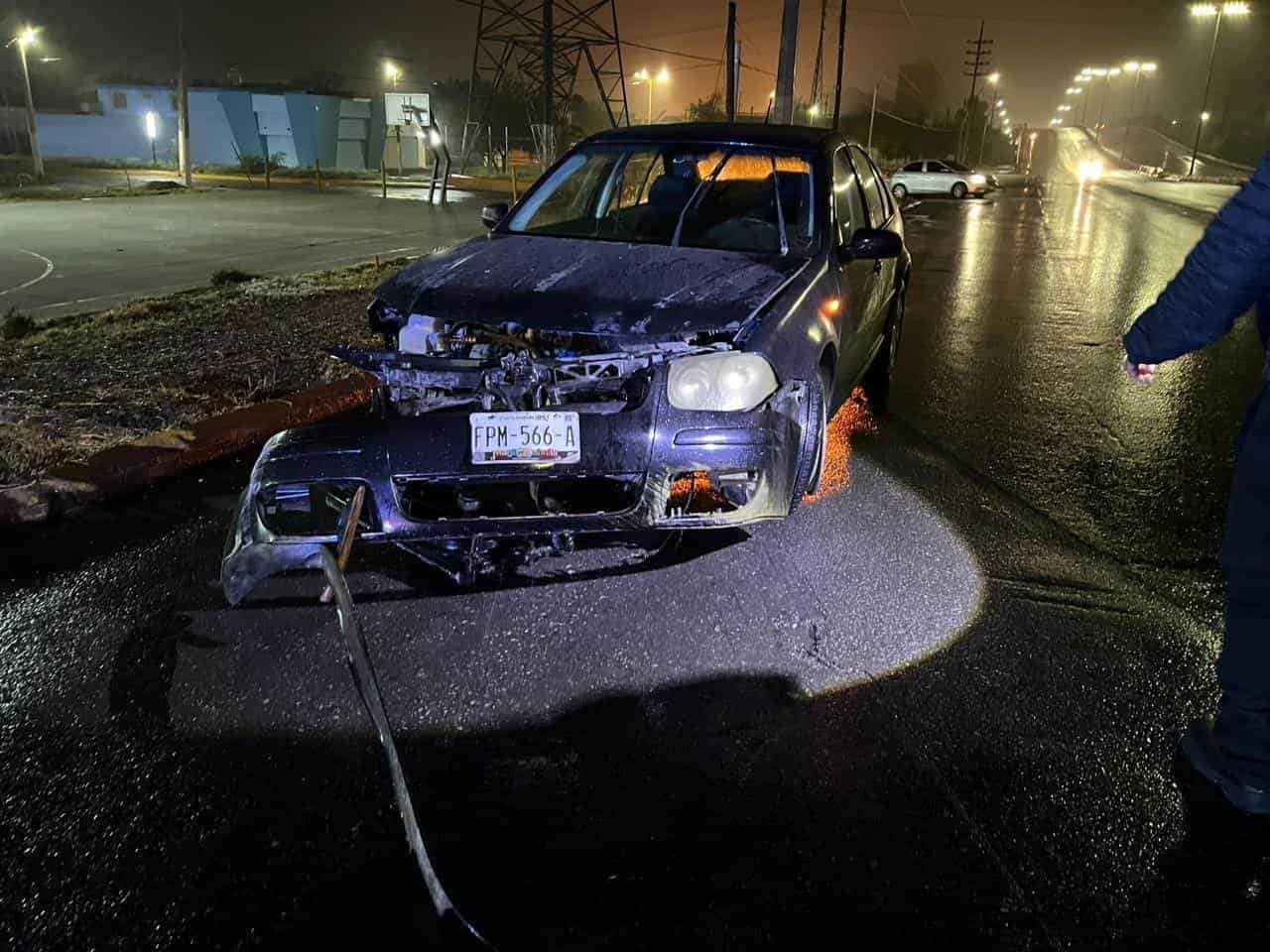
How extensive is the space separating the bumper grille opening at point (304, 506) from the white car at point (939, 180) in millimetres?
31055

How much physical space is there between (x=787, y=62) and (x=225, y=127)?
50.3 meters

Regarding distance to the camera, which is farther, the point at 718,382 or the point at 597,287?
the point at 597,287

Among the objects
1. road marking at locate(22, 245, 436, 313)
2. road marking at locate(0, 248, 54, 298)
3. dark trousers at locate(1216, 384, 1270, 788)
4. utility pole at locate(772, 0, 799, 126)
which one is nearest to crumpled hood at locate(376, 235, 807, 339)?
dark trousers at locate(1216, 384, 1270, 788)

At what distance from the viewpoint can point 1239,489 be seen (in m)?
2.20

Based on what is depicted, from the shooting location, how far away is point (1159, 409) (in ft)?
19.0

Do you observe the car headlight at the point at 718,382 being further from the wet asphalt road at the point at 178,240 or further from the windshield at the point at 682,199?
the wet asphalt road at the point at 178,240

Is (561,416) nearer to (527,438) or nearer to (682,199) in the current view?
(527,438)

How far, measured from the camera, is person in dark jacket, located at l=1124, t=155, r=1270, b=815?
2006mm

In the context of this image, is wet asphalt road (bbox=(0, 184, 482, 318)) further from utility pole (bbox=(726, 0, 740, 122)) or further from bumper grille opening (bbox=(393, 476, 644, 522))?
bumper grille opening (bbox=(393, 476, 644, 522))

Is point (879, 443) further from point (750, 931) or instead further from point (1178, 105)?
point (1178, 105)

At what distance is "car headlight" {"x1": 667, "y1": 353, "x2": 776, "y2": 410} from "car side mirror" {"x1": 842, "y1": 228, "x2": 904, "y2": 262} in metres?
1.34

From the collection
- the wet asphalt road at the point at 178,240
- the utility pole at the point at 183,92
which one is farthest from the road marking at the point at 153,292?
the utility pole at the point at 183,92

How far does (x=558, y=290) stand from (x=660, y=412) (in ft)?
2.34

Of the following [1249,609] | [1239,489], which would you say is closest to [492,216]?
[1239,489]
